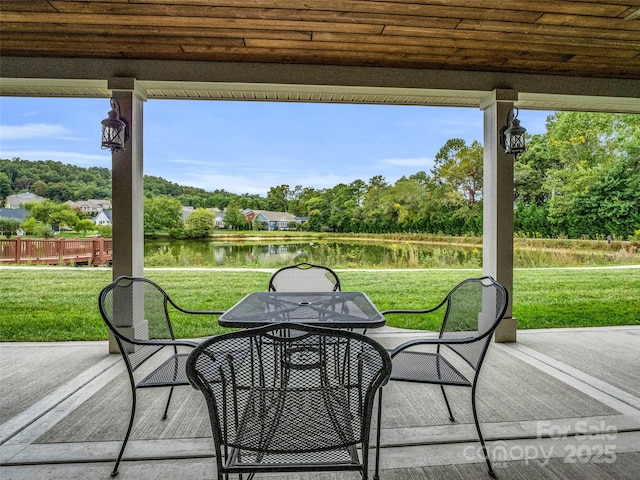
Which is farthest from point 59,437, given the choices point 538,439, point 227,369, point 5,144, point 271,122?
point 271,122

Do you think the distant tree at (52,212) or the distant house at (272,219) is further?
the distant house at (272,219)

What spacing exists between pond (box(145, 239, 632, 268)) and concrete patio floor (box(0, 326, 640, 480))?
10.4 ft

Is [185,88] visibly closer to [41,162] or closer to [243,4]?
[243,4]

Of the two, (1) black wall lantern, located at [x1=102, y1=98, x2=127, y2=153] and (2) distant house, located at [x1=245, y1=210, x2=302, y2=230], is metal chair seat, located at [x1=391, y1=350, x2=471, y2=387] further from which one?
(2) distant house, located at [x1=245, y1=210, x2=302, y2=230]

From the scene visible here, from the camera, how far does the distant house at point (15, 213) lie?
5758 mm

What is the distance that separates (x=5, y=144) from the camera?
6.16 m

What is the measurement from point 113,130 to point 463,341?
3346mm

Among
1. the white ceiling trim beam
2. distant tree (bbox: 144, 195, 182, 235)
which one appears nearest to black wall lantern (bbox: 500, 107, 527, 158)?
the white ceiling trim beam

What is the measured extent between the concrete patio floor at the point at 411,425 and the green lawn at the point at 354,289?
169 cm

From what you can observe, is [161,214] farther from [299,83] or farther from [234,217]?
[299,83]

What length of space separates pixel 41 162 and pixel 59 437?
217 inches

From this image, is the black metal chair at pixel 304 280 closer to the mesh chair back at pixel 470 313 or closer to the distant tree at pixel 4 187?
the mesh chair back at pixel 470 313

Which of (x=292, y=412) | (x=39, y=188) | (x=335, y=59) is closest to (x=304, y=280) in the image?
(x=292, y=412)

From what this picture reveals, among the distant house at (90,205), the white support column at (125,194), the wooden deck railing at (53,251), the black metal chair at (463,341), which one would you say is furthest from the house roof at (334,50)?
the wooden deck railing at (53,251)
